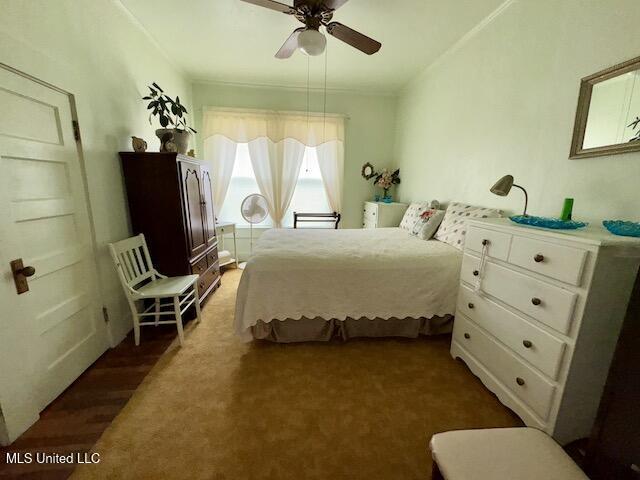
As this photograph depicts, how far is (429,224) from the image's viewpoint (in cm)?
261

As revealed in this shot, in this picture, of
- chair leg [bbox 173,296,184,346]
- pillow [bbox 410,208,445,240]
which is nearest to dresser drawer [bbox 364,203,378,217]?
pillow [bbox 410,208,445,240]

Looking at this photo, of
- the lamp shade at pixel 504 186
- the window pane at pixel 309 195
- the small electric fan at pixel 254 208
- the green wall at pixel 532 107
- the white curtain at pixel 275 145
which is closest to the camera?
the green wall at pixel 532 107

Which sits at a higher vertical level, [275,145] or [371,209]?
[275,145]

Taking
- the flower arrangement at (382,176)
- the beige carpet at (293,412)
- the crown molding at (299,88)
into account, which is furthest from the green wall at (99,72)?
the flower arrangement at (382,176)

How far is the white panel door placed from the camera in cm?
127

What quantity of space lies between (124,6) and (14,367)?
277cm

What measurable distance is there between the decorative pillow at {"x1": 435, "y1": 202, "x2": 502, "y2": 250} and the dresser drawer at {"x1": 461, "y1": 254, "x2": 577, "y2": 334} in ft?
2.08

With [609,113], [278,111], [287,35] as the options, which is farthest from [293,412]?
[278,111]

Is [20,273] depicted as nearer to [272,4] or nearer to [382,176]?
[272,4]

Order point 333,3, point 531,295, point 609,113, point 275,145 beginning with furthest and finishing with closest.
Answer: point 275,145 → point 333,3 → point 609,113 → point 531,295

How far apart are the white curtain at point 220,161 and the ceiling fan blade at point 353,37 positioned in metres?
2.46

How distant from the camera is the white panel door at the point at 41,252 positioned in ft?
4.17

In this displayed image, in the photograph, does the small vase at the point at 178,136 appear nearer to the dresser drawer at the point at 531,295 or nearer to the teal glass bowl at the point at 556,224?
the dresser drawer at the point at 531,295

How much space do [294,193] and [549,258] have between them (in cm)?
358
